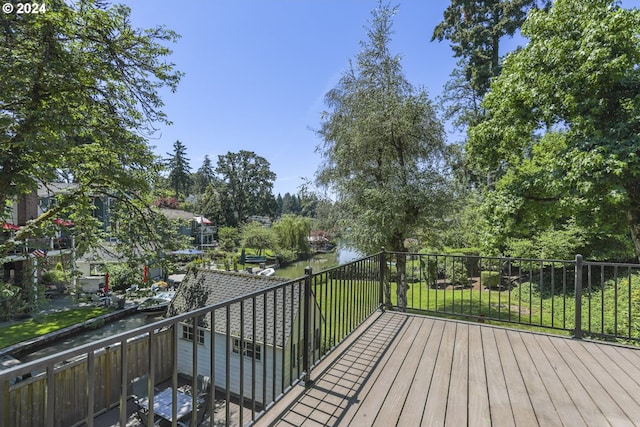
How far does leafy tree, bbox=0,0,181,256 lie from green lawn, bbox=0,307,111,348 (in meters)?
3.83

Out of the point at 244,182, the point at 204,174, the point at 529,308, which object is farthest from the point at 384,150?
the point at 204,174

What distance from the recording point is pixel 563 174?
501 cm

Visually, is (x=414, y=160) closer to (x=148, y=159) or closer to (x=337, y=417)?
(x=148, y=159)

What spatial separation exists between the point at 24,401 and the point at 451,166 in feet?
30.7

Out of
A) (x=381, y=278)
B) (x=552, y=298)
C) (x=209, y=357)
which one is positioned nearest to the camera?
(x=209, y=357)

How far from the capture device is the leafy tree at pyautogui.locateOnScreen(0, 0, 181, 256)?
4.27 metres

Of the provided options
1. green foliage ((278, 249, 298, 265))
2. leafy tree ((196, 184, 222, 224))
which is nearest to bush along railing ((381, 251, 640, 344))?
green foliage ((278, 249, 298, 265))

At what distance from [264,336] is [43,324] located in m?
11.0

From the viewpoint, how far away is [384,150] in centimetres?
774

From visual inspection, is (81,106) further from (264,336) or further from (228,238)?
(228,238)

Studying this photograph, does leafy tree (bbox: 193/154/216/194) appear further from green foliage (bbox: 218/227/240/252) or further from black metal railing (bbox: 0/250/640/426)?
black metal railing (bbox: 0/250/640/426)

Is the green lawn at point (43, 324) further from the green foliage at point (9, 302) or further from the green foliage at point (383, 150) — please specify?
the green foliage at point (383, 150)

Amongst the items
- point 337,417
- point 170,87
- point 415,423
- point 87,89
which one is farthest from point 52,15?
point 415,423

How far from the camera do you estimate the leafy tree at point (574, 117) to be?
4504 millimetres
